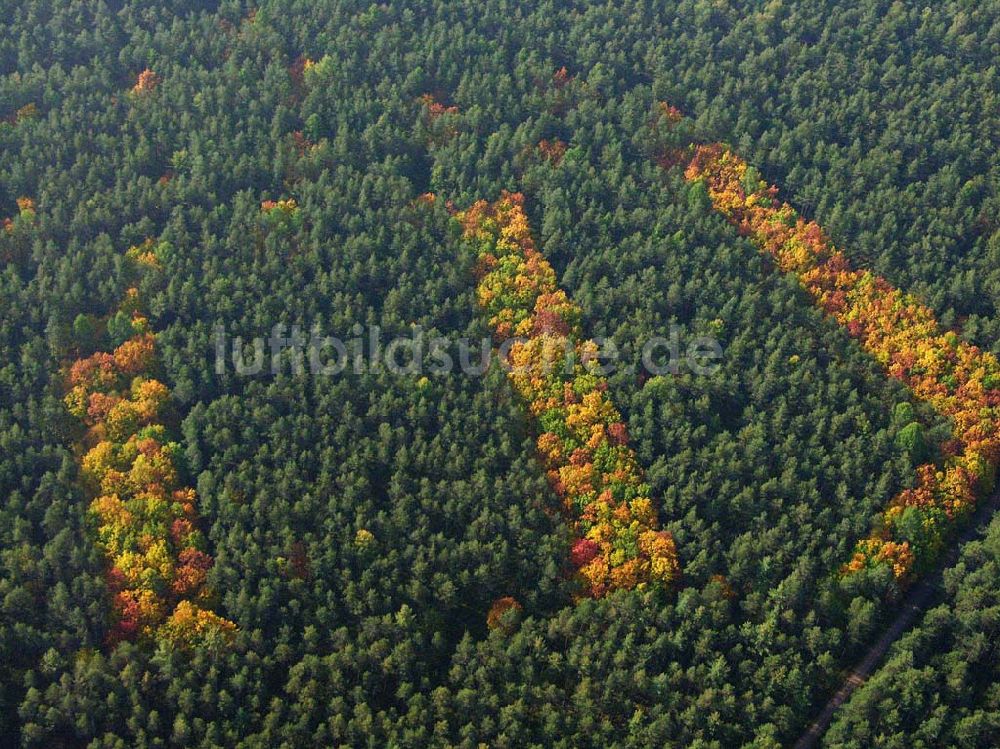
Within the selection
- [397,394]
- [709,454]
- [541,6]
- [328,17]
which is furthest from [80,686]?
[541,6]

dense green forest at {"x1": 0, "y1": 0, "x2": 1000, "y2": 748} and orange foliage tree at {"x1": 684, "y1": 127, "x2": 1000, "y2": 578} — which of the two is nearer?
dense green forest at {"x1": 0, "y1": 0, "x2": 1000, "y2": 748}

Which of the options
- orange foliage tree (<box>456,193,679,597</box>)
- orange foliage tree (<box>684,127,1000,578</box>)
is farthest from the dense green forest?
orange foliage tree (<box>684,127,1000,578</box>)

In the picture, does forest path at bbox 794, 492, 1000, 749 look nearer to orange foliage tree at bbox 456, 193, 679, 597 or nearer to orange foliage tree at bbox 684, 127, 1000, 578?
orange foliage tree at bbox 684, 127, 1000, 578

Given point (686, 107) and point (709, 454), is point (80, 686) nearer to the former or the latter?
point (709, 454)

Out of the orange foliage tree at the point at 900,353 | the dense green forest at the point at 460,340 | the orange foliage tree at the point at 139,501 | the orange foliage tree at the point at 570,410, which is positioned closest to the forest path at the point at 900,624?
the dense green forest at the point at 460,340

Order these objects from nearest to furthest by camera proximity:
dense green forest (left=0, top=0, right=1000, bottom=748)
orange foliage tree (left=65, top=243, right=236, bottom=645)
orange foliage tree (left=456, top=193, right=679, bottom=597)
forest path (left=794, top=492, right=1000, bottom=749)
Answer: dense green forest (left=0, top=0, right=1000, bottom=748) → orange foliage tree (left=65, top=243, right=236, bottom=645) → forest path (left=794, top=492, right=1000, bottom=749) → orange foliage tree (left=456, top=193, right=679, bottom=597)

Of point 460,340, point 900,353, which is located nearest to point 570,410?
point 460,340

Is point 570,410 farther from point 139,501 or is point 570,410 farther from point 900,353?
point 139,501
